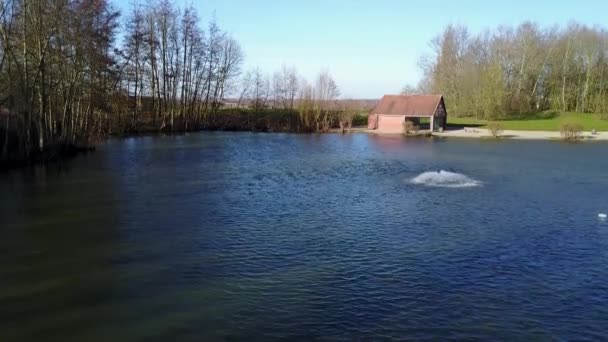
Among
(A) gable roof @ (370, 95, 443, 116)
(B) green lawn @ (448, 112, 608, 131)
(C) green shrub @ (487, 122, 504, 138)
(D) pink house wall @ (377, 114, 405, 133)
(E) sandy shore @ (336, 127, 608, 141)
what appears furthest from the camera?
(B) green lawn @ (448, 112, 608, 131)

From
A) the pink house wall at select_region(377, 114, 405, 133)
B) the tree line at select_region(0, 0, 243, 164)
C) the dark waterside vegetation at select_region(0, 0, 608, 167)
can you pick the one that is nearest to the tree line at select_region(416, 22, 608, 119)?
the dark waterside vegetation at select_region(0, 0, 608, 167)

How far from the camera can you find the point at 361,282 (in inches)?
396

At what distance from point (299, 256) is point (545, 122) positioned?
2318 inches

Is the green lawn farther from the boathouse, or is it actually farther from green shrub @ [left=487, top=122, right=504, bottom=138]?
green shrub @ [left=487, top=122, right=504, bottom=138]

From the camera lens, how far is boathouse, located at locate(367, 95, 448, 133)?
55.8 metres

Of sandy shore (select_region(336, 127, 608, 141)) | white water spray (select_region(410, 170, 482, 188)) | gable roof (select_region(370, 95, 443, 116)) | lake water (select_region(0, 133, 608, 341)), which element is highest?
gable roof (select_region(370, 95, 443, 116))

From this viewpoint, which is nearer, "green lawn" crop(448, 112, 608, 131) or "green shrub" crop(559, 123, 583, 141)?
"green shrub" crop(559, 123, 583, 141)

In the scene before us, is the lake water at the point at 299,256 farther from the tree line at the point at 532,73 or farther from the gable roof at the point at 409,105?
the tree line at the point at 532,73

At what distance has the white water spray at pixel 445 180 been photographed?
21.2 m

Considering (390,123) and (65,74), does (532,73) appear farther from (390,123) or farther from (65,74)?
(65,74)

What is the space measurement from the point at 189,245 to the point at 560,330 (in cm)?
791

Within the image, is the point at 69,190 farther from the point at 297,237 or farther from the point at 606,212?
the point at 606,212

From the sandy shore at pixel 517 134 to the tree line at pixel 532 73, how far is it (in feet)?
43.1

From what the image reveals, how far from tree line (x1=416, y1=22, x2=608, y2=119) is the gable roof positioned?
1354 cm
